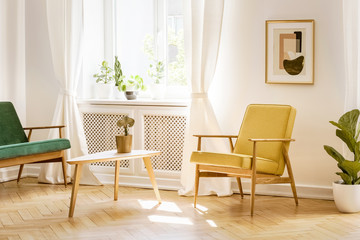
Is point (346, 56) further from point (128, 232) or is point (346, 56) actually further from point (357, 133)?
point (128, 232)

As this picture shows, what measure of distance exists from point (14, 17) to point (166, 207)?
2845mm

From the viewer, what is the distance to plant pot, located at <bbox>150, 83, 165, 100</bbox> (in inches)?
235

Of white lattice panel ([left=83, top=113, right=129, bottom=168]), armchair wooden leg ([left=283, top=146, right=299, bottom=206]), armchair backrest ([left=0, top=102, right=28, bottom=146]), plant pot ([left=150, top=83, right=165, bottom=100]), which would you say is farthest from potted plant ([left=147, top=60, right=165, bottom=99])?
armchair wooden leg ([left=283, top=146, right=299, bottom=206])

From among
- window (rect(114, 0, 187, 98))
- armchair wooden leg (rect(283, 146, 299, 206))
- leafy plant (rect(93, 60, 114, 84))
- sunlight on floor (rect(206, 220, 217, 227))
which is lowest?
sunlight on floor (rect(206, 220, 217, 227))

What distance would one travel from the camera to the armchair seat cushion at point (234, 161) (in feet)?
15.3

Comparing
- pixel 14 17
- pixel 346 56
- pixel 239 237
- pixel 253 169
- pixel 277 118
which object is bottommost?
pixel 239 237

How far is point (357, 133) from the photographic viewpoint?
4.79 metres

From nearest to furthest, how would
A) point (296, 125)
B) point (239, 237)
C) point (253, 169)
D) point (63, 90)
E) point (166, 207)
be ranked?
point (239, 237), point (253, 169), point (166, 207), point (296, 125), point (63, 90)

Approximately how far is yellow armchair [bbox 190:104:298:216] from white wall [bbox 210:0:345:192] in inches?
12.1

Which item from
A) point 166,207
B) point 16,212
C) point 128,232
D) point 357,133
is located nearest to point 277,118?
point 357,133

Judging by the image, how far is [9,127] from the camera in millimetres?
5719

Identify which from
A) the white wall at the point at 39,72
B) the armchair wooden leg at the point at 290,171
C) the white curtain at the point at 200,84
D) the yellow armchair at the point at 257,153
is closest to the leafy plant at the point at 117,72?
the white wall at the point at 39,72

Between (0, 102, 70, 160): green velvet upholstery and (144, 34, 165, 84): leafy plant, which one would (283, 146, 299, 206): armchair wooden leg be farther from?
(0, 102, 70, 160): green velvet upholstery

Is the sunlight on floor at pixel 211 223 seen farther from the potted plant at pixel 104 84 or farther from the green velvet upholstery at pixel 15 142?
the potted plant at pixel 104 84
